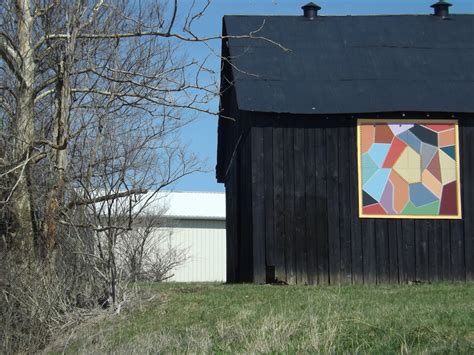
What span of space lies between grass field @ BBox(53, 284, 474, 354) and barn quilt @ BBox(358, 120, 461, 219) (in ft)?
8.50

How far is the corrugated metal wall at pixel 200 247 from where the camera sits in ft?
129

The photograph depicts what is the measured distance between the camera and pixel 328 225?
17.1 metres

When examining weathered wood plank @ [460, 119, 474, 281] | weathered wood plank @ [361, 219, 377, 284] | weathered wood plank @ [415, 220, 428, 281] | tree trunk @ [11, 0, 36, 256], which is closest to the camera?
tree trunk @ [11, 0, 36, 256]

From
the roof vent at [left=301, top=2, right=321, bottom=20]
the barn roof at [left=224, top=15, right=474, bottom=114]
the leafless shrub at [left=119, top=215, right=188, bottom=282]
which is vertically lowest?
the leafless shrub at [left=119, top=215, right=188, bottom=282]

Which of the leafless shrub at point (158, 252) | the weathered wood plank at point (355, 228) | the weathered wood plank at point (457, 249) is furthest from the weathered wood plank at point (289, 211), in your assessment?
the leafless shrub at point (158, 252)

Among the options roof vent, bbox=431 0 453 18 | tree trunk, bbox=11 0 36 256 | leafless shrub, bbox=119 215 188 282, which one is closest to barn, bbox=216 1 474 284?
roof vent, bbox=431 0 453 18

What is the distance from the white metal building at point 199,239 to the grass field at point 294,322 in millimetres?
24356

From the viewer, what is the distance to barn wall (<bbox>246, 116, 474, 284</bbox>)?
17.0 m

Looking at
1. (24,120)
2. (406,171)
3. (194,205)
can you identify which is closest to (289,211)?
(406,171)

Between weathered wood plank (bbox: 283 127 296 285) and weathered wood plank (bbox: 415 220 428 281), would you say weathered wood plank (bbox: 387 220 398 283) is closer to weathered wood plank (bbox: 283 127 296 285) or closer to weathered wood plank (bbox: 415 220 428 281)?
weathered wood plank (bbox: 415 220 428 281)

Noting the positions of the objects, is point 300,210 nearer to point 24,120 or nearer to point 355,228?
point 355,228

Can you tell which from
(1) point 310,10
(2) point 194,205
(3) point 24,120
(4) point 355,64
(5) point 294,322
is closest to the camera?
(5) point 294,322

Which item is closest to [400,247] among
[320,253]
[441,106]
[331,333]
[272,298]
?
[320,253]

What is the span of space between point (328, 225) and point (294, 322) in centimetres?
730
